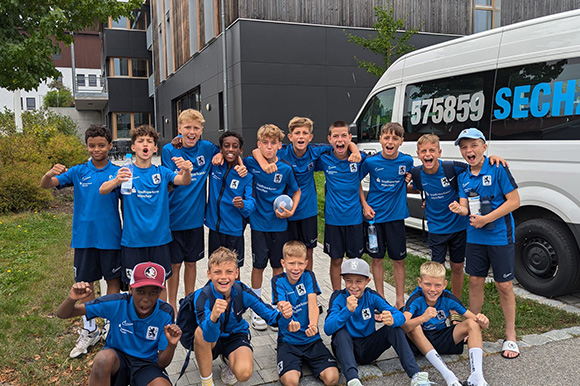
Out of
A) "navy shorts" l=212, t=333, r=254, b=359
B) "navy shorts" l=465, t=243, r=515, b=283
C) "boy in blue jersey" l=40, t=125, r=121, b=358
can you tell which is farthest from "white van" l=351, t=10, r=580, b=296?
"boy in blue jersey" l=40, t=125, r=121, b=358

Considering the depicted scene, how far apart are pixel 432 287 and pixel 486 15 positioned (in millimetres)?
19677

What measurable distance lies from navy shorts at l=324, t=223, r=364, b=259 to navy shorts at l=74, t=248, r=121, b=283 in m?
2.11

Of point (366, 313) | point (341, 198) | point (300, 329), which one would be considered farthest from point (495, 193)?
point (300, 329)

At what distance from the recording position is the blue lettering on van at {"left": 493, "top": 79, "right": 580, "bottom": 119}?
16.2 feet

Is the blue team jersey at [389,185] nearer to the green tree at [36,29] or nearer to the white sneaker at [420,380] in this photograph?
the white sneaker at [420,380]

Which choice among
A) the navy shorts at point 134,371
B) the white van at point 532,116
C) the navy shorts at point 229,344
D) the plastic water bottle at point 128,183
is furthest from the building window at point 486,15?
the navy shorts at point 134,371

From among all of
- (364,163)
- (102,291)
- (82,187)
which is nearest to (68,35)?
(102,291)

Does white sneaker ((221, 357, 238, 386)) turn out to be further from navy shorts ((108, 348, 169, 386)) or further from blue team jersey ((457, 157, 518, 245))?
blue team jersey ((457, 157, 518, 245))

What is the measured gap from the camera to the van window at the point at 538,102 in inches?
194

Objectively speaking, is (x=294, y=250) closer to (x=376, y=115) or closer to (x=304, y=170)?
(x=304, y=170)

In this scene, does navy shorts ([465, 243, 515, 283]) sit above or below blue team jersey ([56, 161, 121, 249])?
below

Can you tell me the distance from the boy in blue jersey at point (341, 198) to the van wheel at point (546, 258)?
214 cm

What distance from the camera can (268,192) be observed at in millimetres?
4727

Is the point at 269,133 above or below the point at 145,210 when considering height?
above
